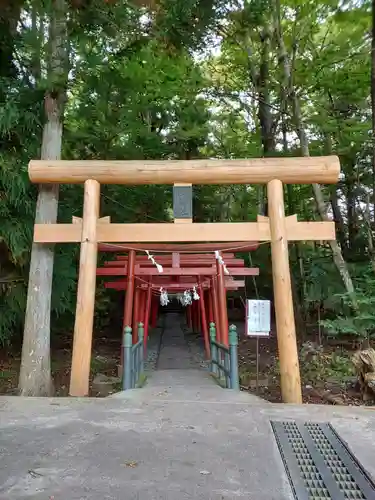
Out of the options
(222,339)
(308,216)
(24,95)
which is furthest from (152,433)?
(308,216)

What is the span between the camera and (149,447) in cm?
301

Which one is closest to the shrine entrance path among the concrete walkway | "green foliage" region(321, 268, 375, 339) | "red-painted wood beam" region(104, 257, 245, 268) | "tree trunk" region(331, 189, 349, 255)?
the concrete walkway

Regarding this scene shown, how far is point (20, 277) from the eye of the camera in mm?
7113

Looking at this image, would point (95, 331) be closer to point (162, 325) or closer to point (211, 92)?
point (162, 325)

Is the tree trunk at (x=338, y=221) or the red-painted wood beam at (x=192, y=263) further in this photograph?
the tree trunk at (x=338, y=221)

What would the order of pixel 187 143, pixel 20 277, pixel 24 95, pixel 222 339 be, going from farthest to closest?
1. pixel 187 143
2. pixel 222 339
3. pixel 20 277
4. pixel 24 95

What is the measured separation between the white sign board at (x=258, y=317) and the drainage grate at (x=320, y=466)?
3.02m

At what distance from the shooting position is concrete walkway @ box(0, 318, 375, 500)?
2.32 meters

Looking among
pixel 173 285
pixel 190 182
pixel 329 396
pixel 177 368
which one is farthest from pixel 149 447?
pixel 173 285

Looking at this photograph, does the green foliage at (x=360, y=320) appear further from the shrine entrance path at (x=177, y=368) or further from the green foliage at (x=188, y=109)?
the shrine entrance path at (x=177, y=368)

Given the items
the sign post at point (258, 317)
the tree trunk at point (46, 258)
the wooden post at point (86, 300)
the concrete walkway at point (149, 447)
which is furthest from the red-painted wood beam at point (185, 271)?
the concrete walkway at point (149, 447)

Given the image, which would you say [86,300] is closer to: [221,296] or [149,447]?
[149,447]

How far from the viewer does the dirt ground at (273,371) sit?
7.51 metres

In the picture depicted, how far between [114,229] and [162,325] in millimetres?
16863
